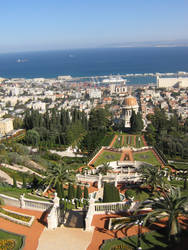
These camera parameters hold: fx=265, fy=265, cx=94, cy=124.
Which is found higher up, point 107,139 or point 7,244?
point 7,244

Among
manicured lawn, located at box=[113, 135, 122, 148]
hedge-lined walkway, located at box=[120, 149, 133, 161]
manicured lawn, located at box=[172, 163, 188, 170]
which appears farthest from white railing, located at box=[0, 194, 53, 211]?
manicured lawn, located at box=[113, 135, 122, 148]

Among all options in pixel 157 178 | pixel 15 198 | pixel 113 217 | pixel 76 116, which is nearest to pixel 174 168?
pixel 157 178

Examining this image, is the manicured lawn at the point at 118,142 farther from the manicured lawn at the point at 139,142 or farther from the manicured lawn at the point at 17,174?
the manicured lawn at the point at 17,174

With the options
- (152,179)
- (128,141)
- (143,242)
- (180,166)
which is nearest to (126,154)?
(128,141)

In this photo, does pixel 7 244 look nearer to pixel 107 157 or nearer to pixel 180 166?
pixel 107 157

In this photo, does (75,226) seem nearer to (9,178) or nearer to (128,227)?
(128,227)

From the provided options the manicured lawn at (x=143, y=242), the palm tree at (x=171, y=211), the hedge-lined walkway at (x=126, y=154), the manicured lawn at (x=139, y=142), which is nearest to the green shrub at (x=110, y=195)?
the palm tree at (x=171, y=211)

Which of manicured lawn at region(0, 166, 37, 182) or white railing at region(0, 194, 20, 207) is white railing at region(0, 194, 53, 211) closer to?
white railing at region(0, 194, 20, 207)
